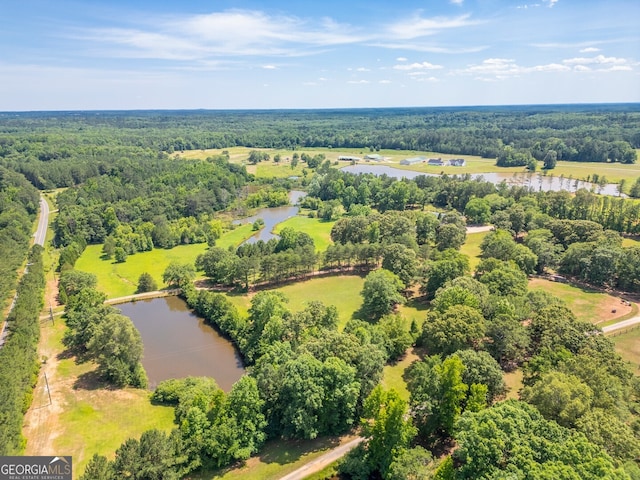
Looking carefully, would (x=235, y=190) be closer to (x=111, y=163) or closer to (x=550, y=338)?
(x=111, y=163)

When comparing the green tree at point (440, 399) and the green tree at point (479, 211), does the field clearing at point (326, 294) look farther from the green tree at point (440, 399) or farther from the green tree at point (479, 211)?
the green tree at point (479, 211)

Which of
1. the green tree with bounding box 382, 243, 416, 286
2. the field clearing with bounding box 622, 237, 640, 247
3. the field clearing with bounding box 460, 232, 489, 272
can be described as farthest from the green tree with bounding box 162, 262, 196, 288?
the field clearing with bounding box 622, 237, 640, 247

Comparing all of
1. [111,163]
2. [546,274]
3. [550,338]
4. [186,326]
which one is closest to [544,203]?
[546,274]

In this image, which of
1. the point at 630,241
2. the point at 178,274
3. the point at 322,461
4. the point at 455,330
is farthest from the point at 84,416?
the point at 630,241

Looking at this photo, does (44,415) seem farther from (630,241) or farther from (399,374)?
(630,241)

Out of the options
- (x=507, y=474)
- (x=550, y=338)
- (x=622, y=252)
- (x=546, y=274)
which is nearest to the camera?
(x=507, y=474)

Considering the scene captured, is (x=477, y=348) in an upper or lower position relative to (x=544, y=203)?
lower

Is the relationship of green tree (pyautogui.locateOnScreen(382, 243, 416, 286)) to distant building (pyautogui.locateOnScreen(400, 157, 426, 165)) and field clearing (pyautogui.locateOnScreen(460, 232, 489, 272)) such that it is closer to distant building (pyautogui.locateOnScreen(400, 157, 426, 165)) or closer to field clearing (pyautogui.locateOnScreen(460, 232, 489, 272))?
field clearing (pyautogui.locateOnScreen(460, 232, 489, 272))
